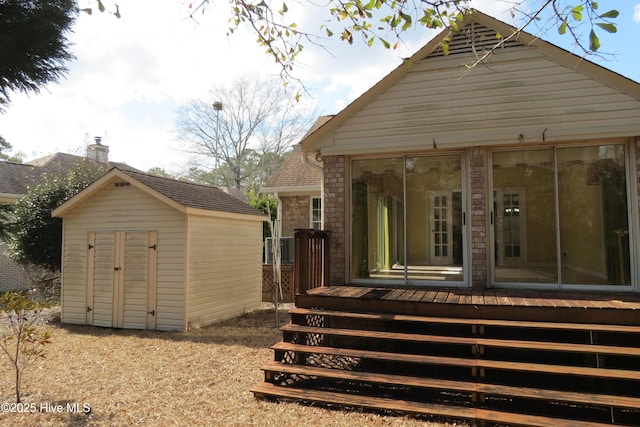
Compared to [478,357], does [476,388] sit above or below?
below

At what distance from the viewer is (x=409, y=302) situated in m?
5.01

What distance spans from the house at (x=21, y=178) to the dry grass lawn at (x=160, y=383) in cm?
761

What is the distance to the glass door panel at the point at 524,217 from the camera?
6.06 m

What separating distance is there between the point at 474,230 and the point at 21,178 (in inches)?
697

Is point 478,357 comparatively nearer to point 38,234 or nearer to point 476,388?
point 476,388

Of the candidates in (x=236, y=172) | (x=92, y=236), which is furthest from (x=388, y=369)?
(x=236, y=172)

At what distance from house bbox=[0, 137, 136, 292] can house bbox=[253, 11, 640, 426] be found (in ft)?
33.9

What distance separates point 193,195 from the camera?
9.49 meters

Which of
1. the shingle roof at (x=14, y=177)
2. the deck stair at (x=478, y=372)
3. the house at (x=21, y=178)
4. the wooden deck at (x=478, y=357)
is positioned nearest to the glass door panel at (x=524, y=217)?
the wooden deck at (x=478, y=357)

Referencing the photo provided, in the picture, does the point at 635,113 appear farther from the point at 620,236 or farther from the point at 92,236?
the point at 92,236

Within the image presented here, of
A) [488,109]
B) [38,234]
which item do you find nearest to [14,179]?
[38,234]

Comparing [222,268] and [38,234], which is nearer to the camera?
[222,268]

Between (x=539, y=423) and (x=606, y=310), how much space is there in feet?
5.16

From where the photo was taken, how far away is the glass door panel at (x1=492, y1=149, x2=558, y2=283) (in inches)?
239
